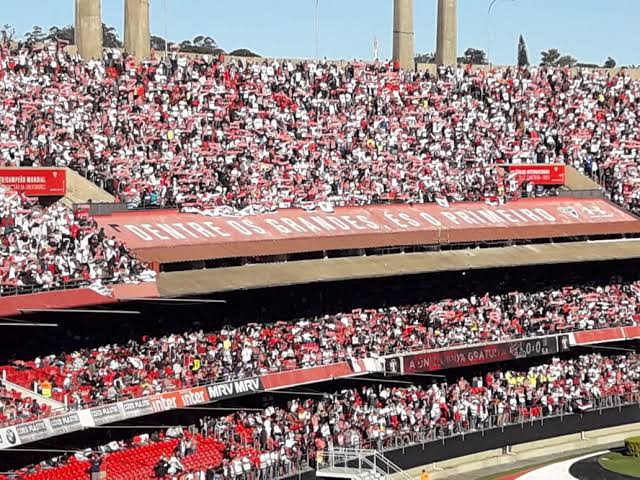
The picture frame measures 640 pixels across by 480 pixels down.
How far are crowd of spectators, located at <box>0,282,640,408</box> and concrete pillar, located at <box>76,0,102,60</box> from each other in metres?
10.7

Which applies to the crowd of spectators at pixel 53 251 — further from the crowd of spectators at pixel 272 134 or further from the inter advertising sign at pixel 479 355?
the inter advertising sign at pixel 479 355

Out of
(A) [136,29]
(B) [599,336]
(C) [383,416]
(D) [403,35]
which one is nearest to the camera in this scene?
(C) [383,416]

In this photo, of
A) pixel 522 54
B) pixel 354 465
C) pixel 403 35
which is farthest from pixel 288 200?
pixel 522 54

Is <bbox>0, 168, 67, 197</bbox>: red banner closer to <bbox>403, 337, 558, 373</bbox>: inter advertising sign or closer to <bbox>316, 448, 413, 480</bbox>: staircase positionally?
<bbox>316, 448, 413, 480</bbox>: staircase

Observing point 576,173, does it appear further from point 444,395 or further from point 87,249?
point 87,249

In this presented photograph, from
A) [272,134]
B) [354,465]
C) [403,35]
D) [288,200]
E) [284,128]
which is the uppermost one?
[403,35]

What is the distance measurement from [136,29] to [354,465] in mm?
16800

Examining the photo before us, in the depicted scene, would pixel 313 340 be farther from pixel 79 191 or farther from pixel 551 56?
pixel 551 56

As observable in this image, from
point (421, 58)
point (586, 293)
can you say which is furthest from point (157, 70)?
point (421, 58)

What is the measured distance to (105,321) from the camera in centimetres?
3241

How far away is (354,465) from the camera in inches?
1383

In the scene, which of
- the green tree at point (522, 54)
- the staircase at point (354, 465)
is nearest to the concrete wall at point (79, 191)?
the staircase at point (354, 465)

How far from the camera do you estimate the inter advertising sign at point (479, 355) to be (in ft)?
125

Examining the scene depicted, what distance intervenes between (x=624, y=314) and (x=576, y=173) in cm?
597
